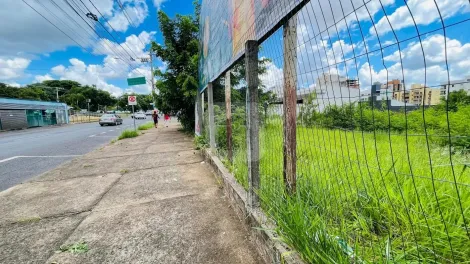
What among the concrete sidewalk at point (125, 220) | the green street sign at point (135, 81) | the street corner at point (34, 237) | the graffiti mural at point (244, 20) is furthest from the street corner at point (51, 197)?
the green street sign at point (135, 81)

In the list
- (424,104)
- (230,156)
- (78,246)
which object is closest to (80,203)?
(78,246)

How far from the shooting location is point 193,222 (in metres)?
2.82

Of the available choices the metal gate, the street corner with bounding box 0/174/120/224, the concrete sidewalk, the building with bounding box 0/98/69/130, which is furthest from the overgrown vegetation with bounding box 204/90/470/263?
the building with bounding box 0/98/69/130

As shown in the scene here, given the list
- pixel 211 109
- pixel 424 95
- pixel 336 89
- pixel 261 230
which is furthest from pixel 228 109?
pixel 424 95

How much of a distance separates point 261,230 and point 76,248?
73.6 inches

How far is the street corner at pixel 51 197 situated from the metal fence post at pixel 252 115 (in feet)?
8.20

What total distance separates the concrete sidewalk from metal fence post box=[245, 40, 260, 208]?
516 millimetres

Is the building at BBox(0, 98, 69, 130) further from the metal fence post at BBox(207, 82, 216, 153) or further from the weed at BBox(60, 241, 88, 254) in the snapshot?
the weed at BBox(60, 241, 88, 254)

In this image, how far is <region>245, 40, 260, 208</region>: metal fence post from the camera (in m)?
2.31

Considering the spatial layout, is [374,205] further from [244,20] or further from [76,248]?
[76,248]

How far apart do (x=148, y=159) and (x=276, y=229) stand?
5261 millimetres

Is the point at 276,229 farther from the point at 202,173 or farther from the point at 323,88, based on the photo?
the point at 202,173

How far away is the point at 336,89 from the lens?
5.27ft

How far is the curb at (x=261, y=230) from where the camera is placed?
166 cm
